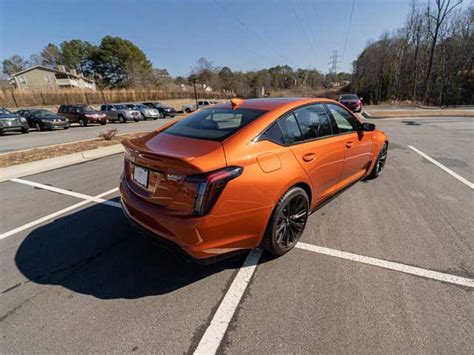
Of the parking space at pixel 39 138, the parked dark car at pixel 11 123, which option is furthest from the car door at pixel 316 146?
the parked dark car at pixel 11 123

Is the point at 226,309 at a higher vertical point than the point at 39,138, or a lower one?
lower

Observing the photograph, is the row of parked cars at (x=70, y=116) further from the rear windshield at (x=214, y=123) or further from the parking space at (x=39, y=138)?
A: the rear windshield at (x=214, y=123)

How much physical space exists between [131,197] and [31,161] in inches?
242

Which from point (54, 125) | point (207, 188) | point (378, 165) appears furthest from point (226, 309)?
point (54, 125)

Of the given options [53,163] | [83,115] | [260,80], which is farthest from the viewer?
[260,80]

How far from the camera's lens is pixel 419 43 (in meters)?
37.3

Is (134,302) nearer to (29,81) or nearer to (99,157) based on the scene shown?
(99,157)

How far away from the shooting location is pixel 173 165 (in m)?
2.11

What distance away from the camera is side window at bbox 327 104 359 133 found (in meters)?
3.57

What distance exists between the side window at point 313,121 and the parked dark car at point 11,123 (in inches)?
696

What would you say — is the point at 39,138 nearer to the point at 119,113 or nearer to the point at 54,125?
the point at 54,125

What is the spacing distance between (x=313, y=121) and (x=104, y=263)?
9.89 feet

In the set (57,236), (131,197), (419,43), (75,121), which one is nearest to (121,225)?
(57,236)

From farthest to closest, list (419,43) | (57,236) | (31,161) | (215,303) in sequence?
(419,43)
(31,161)
(57,236)
(215,303)
